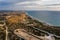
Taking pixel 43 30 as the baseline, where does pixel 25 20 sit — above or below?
above

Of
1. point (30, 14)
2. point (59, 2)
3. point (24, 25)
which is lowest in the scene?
point (24, 25)

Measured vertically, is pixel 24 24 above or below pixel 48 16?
below

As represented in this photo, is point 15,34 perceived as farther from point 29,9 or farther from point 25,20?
point 29,9

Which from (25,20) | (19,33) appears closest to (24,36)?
(19,33)

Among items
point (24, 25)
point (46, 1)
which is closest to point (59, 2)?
point (46, 1)

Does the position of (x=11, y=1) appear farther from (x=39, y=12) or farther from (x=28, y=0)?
(x=39, y=12)

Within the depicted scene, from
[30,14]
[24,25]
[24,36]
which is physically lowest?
[24,36]
